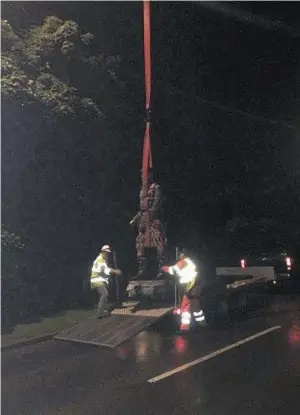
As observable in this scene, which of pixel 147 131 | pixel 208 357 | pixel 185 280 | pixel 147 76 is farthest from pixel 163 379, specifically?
pixel 147 76

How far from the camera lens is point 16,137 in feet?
39.5

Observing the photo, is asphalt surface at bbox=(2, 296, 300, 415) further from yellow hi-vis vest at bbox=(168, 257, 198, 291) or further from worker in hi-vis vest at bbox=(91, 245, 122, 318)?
worker in hi-vis vest at bbox=(91, 245, 122, 318)

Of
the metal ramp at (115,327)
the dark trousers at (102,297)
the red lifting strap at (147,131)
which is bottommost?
the metal ramp at (115,327)

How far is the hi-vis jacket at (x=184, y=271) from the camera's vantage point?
32.4ft

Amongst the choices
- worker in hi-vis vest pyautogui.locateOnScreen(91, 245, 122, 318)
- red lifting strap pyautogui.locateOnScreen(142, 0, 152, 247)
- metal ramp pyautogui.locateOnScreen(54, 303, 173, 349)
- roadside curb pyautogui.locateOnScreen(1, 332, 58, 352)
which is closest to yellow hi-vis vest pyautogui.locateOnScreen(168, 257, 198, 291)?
metal ramp pyautogui.locateOnScreen(54, 303, 173, 349)

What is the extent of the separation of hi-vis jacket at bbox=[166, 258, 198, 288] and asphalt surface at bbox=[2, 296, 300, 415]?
1127mm

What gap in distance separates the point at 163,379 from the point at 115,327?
9.86 ft

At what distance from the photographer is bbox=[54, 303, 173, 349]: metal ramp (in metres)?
8.84

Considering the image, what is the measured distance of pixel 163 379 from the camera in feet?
21.5

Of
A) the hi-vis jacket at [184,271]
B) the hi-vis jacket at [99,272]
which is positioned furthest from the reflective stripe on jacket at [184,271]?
the hi-vis jacket at [99,272]

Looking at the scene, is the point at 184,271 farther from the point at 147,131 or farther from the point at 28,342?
the point at 147,131

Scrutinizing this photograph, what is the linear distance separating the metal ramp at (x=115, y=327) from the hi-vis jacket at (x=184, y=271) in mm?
680

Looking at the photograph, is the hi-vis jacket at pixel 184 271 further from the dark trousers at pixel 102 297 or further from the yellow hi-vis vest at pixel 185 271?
the dark trousers at pixel 102 297

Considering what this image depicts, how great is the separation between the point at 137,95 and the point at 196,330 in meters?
8.97
